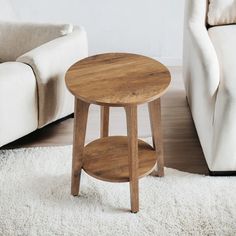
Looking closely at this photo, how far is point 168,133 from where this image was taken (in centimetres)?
234

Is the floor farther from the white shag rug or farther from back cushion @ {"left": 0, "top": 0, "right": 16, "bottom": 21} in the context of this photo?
back cushion @ {"left": 0, "top": 0, "right": 16, "bottom": 21}

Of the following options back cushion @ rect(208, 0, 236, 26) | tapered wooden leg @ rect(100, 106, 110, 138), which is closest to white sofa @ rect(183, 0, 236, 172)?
back cushion @ rect(208, 0, 236, 26)

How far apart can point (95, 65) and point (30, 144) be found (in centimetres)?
63

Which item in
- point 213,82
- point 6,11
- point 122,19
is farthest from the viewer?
point 122,19

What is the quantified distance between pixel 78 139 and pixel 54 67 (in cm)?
46

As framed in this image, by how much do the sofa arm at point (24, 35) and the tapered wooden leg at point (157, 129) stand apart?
0.67 metres

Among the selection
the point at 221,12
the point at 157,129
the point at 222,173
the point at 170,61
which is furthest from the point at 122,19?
the point at 222,173

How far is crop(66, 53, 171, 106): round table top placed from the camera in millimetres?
1651

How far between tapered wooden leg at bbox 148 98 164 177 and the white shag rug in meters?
0.07

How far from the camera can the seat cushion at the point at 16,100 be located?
1958 millimetres

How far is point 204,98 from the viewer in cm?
Result: 192

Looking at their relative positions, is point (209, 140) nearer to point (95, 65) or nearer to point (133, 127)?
point (133, 127)

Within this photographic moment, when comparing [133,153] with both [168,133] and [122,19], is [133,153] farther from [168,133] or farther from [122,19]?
[122,19]

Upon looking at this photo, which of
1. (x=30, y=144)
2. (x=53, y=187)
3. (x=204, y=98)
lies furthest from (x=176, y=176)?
(x=30, y=144)
